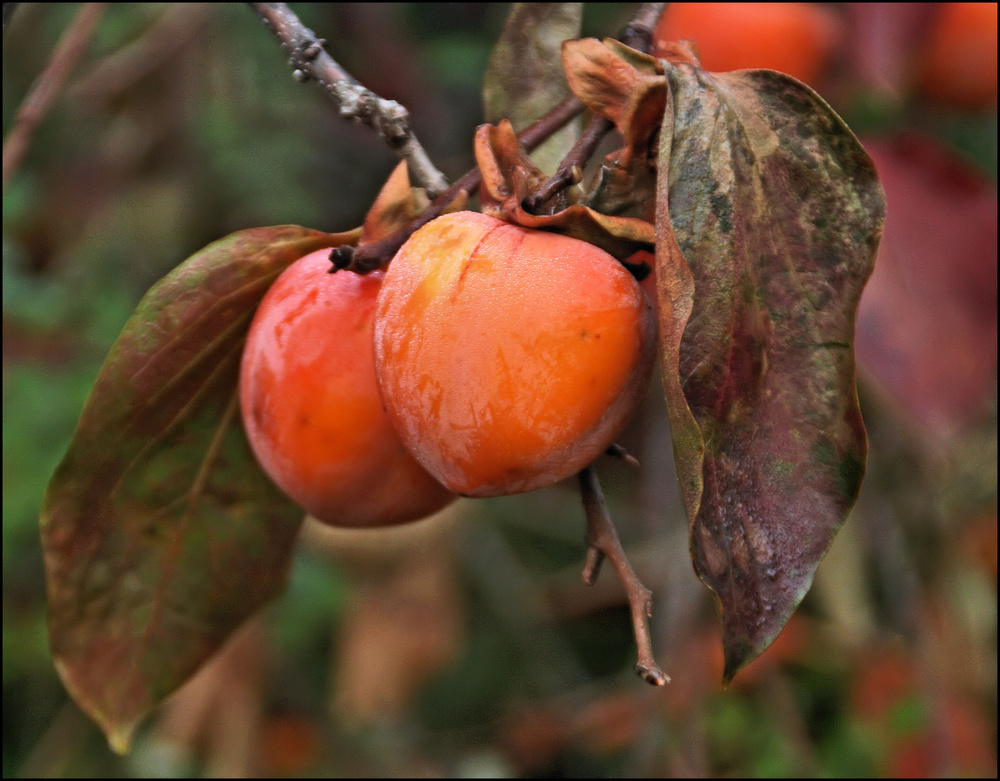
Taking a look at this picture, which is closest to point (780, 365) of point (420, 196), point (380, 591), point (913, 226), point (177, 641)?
point (420, 196)

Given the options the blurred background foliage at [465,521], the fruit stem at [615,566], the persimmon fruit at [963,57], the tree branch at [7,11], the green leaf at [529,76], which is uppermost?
the tree branch at [7,11]

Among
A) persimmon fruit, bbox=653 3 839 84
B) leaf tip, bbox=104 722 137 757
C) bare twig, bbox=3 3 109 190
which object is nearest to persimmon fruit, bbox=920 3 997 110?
persimmon fruit, bbox=653 3 839 84

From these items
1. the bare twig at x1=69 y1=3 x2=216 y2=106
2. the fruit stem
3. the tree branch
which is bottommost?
the bare twig at x1=69 y1=3 x2=216 y2=106

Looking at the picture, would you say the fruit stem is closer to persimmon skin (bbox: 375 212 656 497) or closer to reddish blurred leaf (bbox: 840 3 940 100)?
persimmon skin (bbox: 375 212 656 497)

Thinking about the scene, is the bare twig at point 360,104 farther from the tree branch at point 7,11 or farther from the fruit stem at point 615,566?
the tree branch at point 7,11

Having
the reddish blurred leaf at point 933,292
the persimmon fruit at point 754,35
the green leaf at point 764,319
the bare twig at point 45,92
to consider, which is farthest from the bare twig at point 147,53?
the green leaf at point 764,319

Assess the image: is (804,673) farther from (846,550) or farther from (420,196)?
(420,196)
